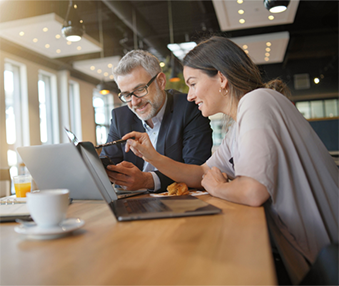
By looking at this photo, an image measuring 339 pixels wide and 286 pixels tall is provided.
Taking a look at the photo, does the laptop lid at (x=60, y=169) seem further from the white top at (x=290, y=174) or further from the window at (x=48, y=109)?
the window at (x=48, y=109)

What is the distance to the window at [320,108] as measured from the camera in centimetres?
850

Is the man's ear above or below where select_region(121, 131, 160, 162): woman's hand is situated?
above

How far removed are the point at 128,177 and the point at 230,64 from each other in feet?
2.29

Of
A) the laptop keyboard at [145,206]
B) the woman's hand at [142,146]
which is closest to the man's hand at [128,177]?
the woman's hand at [142,146]

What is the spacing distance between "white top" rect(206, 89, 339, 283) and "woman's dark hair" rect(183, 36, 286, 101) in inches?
15.0

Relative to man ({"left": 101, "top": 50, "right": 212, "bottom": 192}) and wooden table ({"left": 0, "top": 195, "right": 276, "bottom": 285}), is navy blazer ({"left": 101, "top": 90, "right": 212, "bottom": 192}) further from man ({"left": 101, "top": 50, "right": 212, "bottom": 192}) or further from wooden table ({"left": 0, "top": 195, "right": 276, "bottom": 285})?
wooden table ({"left": 0, "top": 195, "right": 276, "bottom": 285})

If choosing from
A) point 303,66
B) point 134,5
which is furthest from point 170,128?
point 303,66

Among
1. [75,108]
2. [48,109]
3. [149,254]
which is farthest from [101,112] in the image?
[149,254]

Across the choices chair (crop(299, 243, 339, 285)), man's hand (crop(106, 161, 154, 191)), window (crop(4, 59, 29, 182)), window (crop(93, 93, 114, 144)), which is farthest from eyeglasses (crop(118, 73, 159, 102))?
window (crop(93, 93, 114, 144))

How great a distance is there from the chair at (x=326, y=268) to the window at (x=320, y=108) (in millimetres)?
8870

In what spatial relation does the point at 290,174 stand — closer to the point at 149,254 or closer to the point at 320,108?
the point at 149,254

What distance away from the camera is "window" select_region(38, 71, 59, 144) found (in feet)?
26.9

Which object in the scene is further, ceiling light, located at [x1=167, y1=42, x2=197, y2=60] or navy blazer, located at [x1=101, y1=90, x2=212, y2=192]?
ceiling light, located at [x1=167, y1=42, x2=197, y2=60]

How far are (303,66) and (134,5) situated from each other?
5180mm
